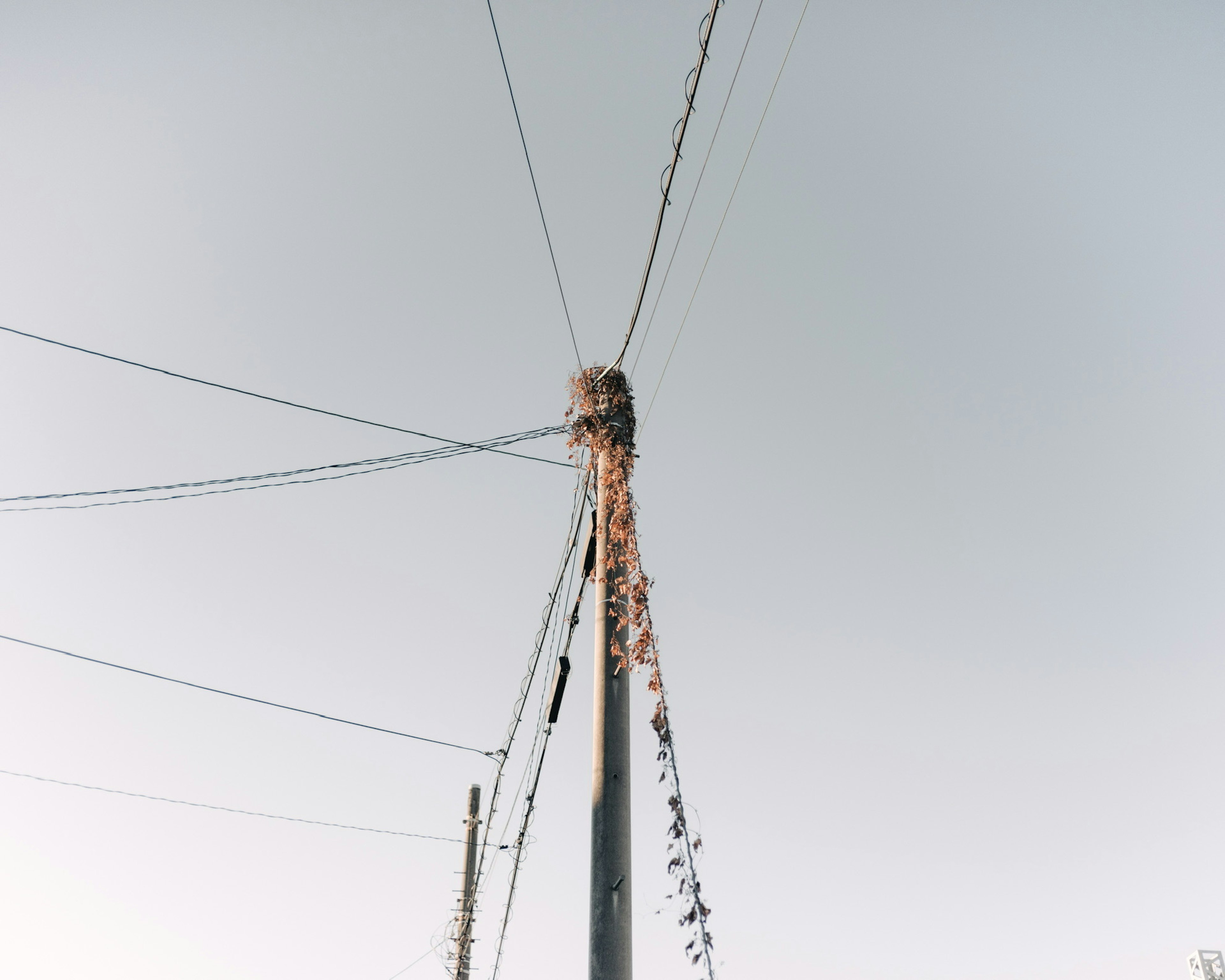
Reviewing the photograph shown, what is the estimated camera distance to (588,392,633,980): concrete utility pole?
4.69 meters

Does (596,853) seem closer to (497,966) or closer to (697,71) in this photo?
(697,71)

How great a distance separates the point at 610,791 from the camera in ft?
16.6

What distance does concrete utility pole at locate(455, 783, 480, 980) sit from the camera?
10586 mm

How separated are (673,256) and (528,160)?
190 centimetres

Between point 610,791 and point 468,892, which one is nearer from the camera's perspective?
point 610,791

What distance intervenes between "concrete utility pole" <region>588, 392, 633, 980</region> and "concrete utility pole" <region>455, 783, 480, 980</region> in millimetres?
6963

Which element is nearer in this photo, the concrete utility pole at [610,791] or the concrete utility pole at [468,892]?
the concrete utility pole at [610,791]

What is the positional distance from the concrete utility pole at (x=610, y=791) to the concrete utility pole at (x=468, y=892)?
274 inches

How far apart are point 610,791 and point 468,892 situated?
727 centimetres

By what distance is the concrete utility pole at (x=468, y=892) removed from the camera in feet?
34.7

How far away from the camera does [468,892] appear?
1102cm

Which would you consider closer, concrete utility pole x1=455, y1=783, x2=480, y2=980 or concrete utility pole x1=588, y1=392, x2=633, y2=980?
concrete utility pole x1=588, y1=392, x2=633, y2=980

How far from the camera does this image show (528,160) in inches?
293

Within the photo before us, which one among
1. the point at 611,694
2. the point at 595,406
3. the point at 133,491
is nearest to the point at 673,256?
the point at 595,406
